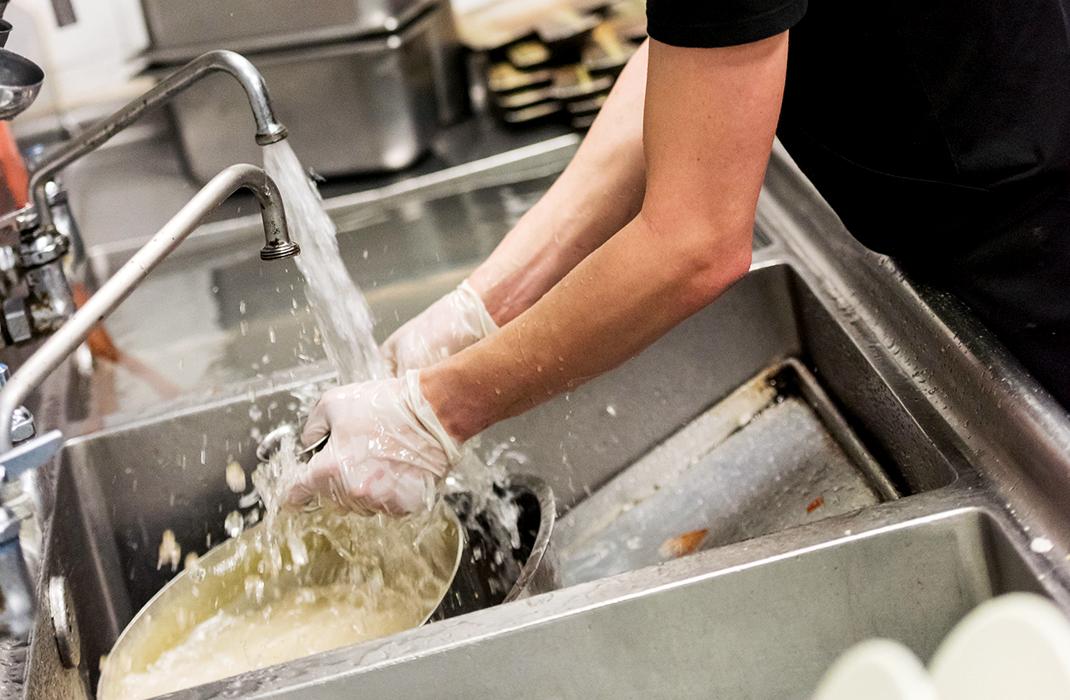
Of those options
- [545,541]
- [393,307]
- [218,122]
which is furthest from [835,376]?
[218,122]

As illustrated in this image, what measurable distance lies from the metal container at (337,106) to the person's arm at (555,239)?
566 mm

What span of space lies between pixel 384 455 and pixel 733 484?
0.45 metres

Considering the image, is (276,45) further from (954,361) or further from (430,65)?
(954,361)

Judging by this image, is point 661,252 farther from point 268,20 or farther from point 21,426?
point 268,20

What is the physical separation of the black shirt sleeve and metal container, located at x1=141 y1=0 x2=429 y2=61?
102cm

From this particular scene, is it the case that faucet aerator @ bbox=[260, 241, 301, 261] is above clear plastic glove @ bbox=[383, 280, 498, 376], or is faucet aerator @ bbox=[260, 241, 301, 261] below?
above

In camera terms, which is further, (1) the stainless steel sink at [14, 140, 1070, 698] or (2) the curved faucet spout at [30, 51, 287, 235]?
(2) the curved faucet spout at [30, 51, 287, 235]

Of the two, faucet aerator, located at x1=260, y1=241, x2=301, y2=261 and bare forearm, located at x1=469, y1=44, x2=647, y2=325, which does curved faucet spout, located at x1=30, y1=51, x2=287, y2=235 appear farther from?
bare forearm, located at x1=469, y1=44, x2=647, y2=325

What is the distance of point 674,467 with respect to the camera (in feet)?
4.54

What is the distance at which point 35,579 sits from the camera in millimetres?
1053

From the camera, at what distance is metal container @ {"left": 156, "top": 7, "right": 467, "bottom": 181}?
5.80 feet

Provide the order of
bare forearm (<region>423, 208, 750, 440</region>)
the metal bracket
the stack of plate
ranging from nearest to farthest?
the metal bracket, bare forearm (<region>423, 208, 750, 440</region>), the stack of plate

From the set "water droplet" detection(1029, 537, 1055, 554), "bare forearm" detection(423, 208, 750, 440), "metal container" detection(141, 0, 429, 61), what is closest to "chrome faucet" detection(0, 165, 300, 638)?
"bare forearm" detection(423, 208, 750, 440)

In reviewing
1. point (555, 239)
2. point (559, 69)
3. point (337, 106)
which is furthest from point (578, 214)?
point (559, 69)
